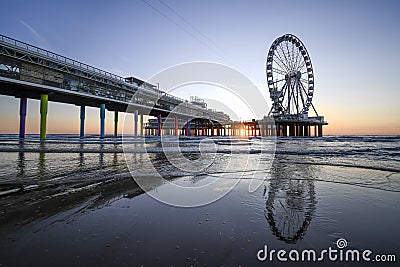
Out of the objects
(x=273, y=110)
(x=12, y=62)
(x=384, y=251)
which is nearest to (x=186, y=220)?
(x=384, y=251)

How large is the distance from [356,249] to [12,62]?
2540cm

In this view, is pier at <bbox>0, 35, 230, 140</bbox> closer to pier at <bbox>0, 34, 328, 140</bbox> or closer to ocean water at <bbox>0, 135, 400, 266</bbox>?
pier at <bbox>0, 34, 328, 140</bbox>

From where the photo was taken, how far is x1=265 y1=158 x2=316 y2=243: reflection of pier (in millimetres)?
2074

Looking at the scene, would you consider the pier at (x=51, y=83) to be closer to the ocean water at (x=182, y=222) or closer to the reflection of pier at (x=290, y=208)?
the ocean water at (x=182, y=222)

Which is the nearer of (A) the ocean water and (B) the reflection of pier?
(A) the ocean water

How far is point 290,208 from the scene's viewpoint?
9.00ft

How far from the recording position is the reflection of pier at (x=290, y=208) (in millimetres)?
2074

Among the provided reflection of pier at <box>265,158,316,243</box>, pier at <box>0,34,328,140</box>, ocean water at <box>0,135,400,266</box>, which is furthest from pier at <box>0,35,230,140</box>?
reflection of pier at <box>265,158,316,243</box>

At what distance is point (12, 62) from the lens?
59.6 ft

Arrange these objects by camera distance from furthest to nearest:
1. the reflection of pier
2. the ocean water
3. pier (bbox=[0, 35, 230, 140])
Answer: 1. pier (bbox=[0, 35, 230, 140])
2. the reflection of pier
3. the ocean water

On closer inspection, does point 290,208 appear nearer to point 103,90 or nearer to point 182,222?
point 182,222

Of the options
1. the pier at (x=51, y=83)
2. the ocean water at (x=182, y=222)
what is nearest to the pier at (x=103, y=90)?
the pier at (x=51, y=83)

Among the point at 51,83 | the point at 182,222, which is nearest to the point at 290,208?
the point at 182,222

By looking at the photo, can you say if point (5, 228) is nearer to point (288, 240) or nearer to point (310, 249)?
point (288, 240)
